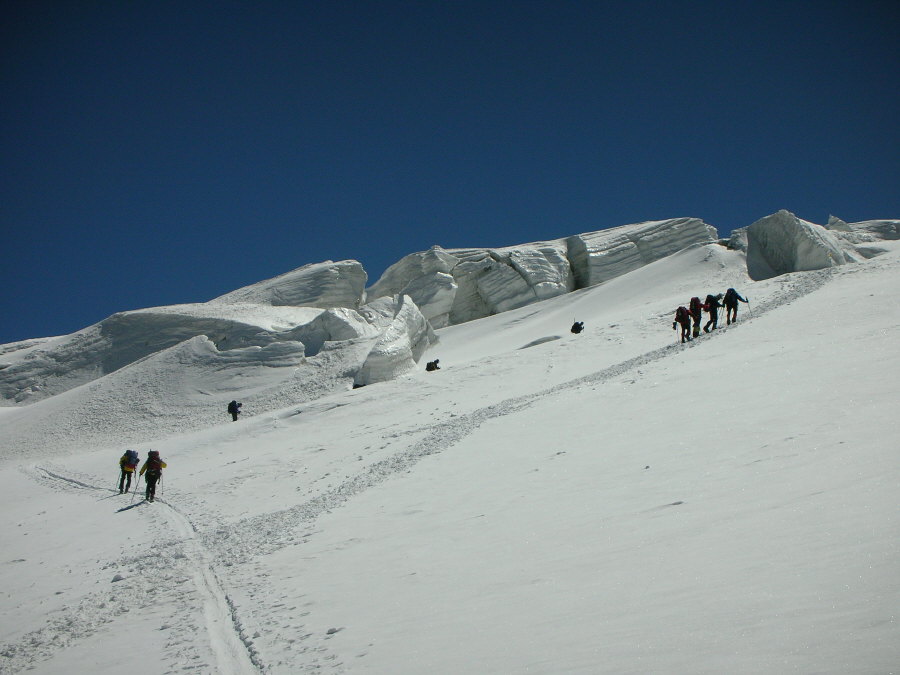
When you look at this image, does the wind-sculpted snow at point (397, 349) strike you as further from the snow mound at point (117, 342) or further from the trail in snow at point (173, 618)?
the trail in snow at point (173, 618)

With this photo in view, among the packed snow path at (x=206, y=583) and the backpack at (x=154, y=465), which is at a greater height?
the backpack at (x=154, y=465)

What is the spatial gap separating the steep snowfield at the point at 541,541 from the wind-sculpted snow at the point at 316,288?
104 ft

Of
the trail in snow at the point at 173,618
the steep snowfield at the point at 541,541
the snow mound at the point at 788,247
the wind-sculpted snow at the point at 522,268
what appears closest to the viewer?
the steep snowfield at the point at 541,541

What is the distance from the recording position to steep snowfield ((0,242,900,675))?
3.93 m

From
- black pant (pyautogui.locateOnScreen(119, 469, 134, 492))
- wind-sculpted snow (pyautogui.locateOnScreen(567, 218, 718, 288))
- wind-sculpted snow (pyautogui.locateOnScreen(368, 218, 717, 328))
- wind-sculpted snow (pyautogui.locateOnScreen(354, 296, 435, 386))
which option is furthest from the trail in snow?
wind-sculpted snow (pyautogui.locateOnScreen(567, 218, 718, 288))

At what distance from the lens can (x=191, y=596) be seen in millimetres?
7008

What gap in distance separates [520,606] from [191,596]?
13.4ft

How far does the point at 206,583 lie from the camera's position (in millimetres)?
7395

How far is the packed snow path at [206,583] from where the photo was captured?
18.0ft

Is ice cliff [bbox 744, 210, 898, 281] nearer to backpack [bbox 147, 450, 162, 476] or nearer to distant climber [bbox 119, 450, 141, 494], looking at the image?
backpack [bbox 147, 450, 162, 476]

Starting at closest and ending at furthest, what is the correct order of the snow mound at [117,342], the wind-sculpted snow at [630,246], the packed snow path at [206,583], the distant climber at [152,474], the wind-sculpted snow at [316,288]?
the packed snow path at [206,583]
the distant climber at [152,474]
the snow mound at [117,342]
the wind-sculpted snow at [316,288]
the wind-sculpted snow at [630,246]

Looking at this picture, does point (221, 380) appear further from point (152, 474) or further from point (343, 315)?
point (152, 474)

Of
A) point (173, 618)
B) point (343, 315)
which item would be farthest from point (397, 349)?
point (173, 618)

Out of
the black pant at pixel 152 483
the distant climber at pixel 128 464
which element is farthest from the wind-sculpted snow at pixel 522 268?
the black pant at pixel 152 483
